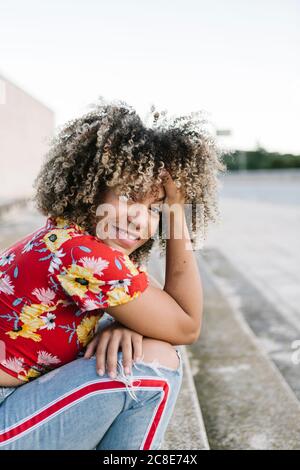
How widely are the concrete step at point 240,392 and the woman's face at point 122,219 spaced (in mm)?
484

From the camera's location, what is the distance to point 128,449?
135 cm

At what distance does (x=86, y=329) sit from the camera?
1462 millimetres

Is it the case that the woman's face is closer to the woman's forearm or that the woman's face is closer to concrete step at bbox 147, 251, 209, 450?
the woman's forearm

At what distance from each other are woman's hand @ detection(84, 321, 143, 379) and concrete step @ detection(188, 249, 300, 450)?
23.7 inches

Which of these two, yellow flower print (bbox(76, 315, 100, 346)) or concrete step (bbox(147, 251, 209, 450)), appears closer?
yellow flower print (bbox(76, 315, 100, 346))

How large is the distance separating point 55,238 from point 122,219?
19cm

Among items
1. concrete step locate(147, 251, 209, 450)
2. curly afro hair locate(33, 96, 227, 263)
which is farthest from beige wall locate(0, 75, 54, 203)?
curly afro hair locate(33, 96, 227, 263)

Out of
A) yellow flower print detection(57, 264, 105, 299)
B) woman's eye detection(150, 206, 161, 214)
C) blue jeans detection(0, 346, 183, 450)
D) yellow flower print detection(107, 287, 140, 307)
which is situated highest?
woman's eye detection(150, 206, 161, 214)

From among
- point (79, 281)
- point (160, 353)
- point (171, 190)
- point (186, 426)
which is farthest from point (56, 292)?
point (186, 426)

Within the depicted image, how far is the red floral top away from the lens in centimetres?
132

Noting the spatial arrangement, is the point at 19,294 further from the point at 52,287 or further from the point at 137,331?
the point at 137,331

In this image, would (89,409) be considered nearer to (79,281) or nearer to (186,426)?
(79,281)
